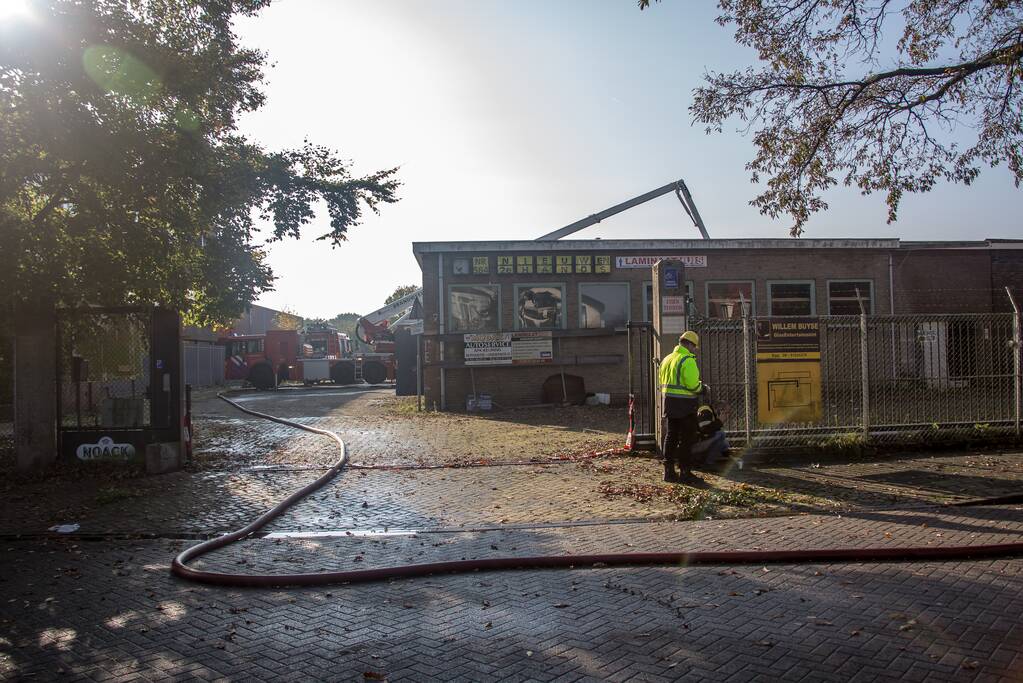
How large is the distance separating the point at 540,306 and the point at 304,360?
18518 mm

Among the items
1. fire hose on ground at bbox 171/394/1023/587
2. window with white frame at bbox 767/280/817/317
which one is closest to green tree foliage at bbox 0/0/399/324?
fire hose on ground at bbox 171/394/1023/587

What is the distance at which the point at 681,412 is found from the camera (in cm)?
953

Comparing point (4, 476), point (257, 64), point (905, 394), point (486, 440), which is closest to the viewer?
point (4, 476)

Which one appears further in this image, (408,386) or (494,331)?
(408,386)

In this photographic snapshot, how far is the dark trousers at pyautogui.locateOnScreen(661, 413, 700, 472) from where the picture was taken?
9.58 metres

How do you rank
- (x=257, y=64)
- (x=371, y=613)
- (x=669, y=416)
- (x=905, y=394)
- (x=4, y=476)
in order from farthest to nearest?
(x=257, y=64), (x=905, y=394), (x=4, y=476), (x=669, y=416), (x=371, y=613)

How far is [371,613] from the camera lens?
5109 millimetres

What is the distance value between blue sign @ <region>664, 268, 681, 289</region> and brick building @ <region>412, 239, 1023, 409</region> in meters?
8.42

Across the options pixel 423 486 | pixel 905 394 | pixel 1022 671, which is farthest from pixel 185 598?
pixel 905 394

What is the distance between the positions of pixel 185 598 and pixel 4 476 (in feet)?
22.4

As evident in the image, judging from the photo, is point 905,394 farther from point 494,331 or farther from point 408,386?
point 408,386

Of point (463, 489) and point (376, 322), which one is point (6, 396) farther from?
point (376, 322)

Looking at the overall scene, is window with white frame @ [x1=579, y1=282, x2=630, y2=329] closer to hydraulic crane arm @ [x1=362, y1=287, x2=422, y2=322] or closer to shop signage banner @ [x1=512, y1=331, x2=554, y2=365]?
shop signage banner @ [x1=512, y1=331, x2=554, y2=365]

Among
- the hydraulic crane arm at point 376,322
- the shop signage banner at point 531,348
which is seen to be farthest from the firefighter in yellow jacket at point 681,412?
the hydraulic crane arm at point 376,322
